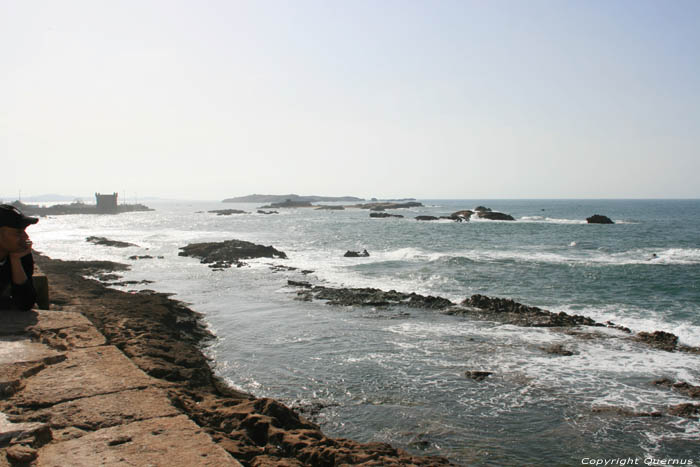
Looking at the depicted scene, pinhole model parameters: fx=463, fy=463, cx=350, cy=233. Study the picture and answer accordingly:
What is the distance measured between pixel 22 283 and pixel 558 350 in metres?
11.7

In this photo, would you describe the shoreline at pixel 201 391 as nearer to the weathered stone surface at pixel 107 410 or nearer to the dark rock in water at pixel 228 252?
the weathered stone surface at pixel 107 410

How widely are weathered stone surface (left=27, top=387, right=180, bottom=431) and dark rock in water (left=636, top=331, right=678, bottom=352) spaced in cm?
1301

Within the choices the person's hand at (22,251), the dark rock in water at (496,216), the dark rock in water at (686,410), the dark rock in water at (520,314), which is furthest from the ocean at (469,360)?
the dark rock in water at (496,216)

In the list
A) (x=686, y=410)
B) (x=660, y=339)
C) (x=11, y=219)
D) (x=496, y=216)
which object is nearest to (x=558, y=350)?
(x=660, y=339)

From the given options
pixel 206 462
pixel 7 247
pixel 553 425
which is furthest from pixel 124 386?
pixel 553 425

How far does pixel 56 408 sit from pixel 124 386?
0.71 m

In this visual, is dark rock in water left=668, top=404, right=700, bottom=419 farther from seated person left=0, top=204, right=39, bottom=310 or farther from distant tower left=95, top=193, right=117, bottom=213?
distant tower left=95, top=193, right=117, bottom=213

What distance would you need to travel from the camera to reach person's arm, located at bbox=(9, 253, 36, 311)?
6429mm

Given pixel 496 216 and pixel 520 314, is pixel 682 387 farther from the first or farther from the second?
pixel 496 216

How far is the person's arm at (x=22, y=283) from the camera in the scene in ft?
21.1

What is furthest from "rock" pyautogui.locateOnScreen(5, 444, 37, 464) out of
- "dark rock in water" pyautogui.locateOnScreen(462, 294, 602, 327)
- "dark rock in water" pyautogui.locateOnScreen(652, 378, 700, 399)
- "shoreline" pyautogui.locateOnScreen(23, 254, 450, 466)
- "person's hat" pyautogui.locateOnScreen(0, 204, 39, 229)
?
"dark rock in water" pyautogui.locateOnScreen(462, 294, 602, 327)

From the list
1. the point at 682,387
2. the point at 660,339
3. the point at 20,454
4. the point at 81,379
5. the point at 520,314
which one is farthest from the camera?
the point at 520,314

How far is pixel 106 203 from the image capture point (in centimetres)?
11725

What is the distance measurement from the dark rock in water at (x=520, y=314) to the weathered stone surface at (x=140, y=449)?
13.0 meters
